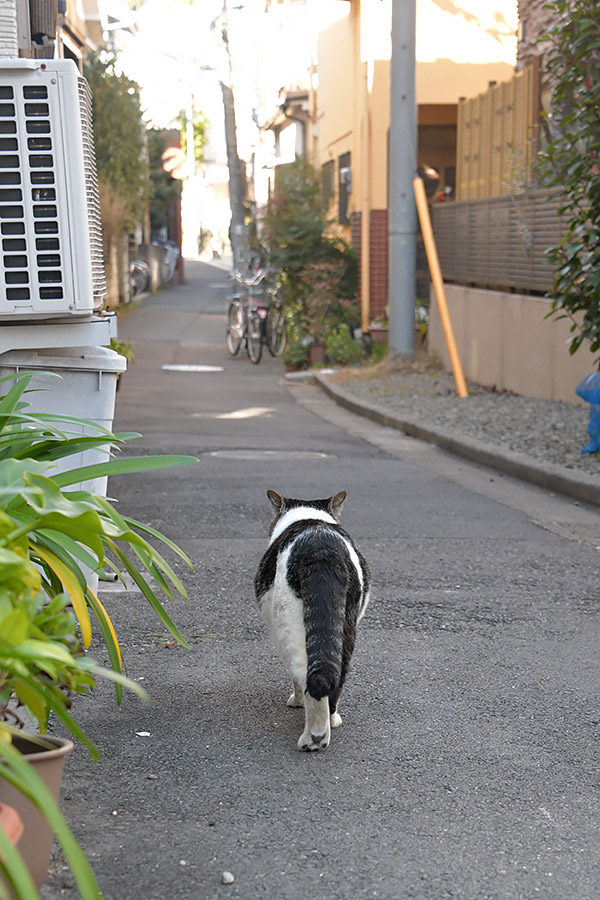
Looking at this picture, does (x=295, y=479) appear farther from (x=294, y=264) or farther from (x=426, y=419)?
(x=294, y=264)

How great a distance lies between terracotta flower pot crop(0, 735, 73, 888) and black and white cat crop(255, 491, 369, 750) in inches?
38.7

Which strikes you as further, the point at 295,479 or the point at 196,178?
the point at 196,178

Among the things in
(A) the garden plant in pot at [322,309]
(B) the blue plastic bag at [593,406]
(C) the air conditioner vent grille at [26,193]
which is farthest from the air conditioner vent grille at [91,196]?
(A) the garden plant in pot at [322,309]

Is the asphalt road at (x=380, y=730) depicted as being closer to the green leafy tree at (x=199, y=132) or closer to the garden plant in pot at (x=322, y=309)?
the garden plant in pot at (x=322, y=309)

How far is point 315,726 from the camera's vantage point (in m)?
3.63

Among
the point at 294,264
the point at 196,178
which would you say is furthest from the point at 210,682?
the point at 196,178

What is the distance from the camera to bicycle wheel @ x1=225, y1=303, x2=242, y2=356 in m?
19.6

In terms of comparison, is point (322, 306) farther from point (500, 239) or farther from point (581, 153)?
point (581, 153)

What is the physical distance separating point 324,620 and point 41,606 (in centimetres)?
110

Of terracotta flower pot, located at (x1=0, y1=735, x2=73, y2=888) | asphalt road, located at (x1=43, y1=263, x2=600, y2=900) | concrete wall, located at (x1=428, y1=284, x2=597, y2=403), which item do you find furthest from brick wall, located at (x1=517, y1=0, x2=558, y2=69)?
terracotta flower pot, located at (x1=0, y1=735, x2=73, y2=888)

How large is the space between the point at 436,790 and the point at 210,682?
1212mm

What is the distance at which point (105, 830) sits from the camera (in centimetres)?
309

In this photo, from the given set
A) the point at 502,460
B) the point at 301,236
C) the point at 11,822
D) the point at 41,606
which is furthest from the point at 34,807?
the point at 301,236

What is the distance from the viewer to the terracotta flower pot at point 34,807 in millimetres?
2418
